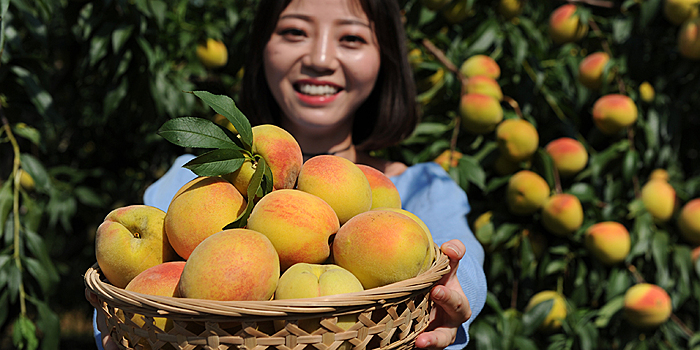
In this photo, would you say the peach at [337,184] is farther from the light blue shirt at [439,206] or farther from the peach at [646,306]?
the peach at [646,306]

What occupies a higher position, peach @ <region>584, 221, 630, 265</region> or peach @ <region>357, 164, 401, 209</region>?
peach @ <region>357, 164, 401, 209</region>

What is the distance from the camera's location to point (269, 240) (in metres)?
0.77

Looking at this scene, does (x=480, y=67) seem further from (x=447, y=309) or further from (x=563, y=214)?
(x=447, y=309)

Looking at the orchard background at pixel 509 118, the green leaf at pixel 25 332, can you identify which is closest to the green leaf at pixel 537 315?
the orchard background at pixel 509 118

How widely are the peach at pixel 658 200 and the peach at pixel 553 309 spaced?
1.53 ft

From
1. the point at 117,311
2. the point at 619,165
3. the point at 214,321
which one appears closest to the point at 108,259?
the point at 117,311

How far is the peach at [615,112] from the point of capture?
185cm

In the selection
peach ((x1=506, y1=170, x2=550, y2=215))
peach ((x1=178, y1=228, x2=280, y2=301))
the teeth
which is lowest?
peach ((x1=506, y1=170, x2=550, y2=215))

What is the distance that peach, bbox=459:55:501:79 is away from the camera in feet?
6.27

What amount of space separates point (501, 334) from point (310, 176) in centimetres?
117

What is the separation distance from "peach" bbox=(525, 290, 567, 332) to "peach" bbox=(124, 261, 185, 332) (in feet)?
4.58

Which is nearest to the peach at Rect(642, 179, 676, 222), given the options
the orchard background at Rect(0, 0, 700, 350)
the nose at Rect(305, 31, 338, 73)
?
the orchard background at Rect(0, 0, 700, 350)

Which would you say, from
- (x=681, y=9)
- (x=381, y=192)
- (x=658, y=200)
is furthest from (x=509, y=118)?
(x=381, y=192)

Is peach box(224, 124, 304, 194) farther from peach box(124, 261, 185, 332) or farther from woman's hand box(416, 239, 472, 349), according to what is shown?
woman's hand box(416, 239, 472, 349)
